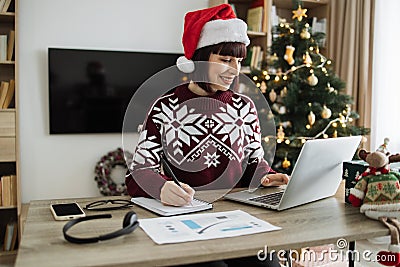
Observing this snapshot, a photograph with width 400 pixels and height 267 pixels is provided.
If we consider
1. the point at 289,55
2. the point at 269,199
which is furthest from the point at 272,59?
Answer: the point at 269,199

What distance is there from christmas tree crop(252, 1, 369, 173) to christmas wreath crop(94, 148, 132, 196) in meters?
1.23

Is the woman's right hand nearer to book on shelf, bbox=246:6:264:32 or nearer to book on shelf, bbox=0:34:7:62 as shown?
book on shelf, bbox=0:34:7:62

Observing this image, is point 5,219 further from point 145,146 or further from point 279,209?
point 279,209

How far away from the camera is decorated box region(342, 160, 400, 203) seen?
1479 mm

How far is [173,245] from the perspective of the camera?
1067mm

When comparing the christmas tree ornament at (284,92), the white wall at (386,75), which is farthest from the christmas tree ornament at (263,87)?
the white wall at (386,75)

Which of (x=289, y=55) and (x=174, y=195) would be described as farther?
(x=289, y=55)

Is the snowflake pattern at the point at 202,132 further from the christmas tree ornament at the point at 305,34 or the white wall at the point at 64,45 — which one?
the white wall at the point at 64,45

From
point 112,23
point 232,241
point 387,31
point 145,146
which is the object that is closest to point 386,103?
point 387,31

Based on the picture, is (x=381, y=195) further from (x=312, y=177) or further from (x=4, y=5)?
(x=4, y=5)

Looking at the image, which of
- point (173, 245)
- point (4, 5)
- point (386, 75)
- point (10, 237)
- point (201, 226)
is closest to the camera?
point (173, 245)

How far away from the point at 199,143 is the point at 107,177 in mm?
2196

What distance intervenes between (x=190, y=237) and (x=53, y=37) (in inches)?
111

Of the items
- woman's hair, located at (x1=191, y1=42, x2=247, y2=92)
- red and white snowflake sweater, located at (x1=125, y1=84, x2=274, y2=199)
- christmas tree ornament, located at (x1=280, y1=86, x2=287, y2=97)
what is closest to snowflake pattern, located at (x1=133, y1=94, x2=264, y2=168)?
red and white snowflake sweater, located at (x1=125, y1=84, x2=274, y2=199)
